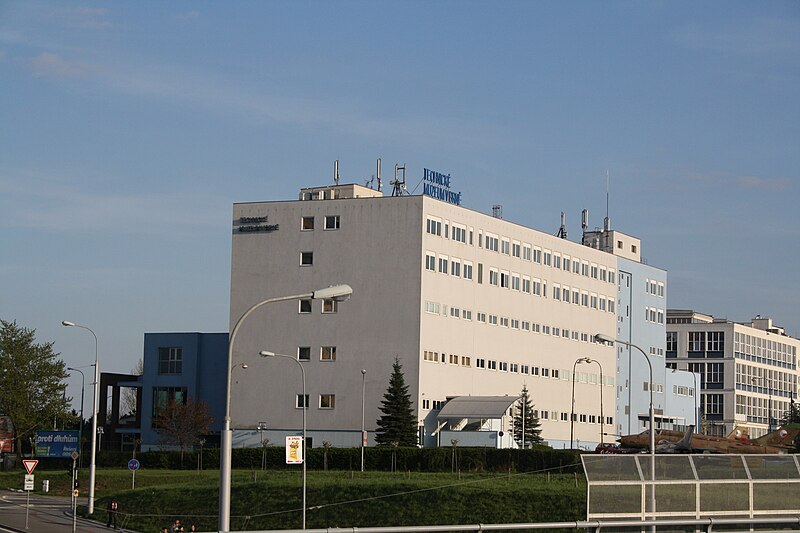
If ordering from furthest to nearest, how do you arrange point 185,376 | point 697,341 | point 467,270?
1. point 697,341
2. point 185,376
3. point 467,270

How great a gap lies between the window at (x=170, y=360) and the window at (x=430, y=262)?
27799 millimetres

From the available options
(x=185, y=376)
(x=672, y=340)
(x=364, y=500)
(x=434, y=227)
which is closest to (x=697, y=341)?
(x=672, y=340)

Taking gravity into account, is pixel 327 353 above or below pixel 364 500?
above

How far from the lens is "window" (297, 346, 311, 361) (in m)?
108

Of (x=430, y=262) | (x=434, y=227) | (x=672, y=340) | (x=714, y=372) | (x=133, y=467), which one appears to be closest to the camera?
(x=133, y=467)

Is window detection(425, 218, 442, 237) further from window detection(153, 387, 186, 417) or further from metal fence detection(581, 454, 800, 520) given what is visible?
metal fence detection(581, 454, 800, 520)

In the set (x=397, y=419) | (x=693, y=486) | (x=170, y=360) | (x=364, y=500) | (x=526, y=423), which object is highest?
(x=170, y=360)

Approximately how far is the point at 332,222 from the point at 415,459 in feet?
84.0

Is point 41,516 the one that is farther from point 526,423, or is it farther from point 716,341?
point 716,341

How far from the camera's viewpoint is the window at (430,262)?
105762 mm

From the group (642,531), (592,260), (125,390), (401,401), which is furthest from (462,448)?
(125,390)

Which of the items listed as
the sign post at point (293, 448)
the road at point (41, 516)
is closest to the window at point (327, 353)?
the road at point (41, 516)

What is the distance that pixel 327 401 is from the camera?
10594cm

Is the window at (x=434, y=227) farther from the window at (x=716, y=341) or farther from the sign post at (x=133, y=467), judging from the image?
the window at (x=716, y=341)
